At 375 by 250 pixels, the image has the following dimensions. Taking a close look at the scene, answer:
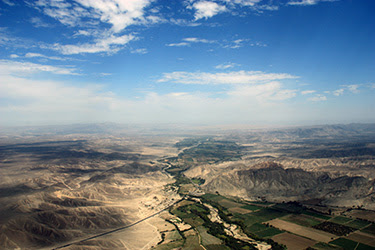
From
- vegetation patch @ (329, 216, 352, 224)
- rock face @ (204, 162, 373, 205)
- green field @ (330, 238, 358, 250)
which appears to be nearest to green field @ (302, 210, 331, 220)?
vegetation patch @ (329, 216, 352, 224)

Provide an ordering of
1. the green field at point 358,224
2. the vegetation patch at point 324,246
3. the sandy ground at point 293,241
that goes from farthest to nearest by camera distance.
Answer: the green field at point 358,224, the sandy ground at point 293,241, the vegetation patch at point 324,246

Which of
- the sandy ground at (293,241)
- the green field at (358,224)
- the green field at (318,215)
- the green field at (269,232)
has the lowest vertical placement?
the green field at (269,232)

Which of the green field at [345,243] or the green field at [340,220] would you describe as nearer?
the green field at [345,243]

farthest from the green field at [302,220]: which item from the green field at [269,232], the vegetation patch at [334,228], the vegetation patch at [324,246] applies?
the vegetation patch at [324,246]

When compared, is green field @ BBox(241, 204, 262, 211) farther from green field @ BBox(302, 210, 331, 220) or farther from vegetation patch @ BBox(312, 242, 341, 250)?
vegetation patch @ BBox(312, 242, 341, 250)

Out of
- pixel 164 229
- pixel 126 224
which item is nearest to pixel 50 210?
pixel 126 224

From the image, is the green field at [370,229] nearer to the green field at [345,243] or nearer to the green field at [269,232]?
the green field at [345,243]

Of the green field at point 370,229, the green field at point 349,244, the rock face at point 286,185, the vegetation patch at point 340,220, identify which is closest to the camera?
the green field at point 349,244

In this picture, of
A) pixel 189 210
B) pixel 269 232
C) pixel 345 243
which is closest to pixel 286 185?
pixel 269 232

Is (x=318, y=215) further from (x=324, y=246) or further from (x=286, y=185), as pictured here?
(x=286, y=185)
